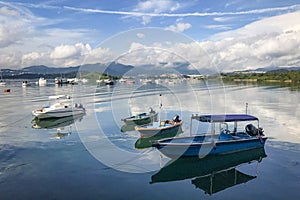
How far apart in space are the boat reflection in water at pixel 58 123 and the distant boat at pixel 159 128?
5935 millimetres

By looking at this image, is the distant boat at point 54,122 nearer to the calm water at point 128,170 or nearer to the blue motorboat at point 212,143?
the calm water at point 128,170

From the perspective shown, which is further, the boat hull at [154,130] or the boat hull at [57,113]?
the boat hull at [57,113]

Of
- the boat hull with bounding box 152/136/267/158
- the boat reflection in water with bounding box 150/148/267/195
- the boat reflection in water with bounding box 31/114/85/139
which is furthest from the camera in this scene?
the boat reflection in water with bounding box 31/114/85/139

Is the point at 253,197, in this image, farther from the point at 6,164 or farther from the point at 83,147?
the point at 6,164

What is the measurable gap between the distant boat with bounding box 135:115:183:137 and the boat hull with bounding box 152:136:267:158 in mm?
3710

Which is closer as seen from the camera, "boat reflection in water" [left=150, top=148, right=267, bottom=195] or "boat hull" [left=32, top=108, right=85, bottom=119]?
"boat reflection in water" [left=150, top=148, right=267, bottom=195]

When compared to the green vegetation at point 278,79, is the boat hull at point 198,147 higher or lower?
lower

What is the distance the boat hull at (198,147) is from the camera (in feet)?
46.2

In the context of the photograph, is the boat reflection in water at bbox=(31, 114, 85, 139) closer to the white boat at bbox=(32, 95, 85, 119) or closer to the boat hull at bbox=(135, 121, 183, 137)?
the white boat at bbox=(32, 95, 85, 119)

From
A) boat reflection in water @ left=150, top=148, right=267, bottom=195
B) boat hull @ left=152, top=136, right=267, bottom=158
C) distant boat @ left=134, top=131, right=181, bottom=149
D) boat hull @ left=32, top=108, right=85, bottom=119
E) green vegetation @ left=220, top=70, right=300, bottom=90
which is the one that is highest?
green vegetation @ left=220, top=70, right=300, bottom=90

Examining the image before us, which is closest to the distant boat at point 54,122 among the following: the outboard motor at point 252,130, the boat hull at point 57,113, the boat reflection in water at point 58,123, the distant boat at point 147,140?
the boat reflection in water at point 58,123

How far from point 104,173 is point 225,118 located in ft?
24.5

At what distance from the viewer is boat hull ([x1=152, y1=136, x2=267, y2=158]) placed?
46.2ft

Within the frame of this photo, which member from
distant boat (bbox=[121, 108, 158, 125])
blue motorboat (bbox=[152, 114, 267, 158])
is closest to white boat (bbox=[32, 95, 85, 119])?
distant boat (bbox=[121, 108, 158, 125])
